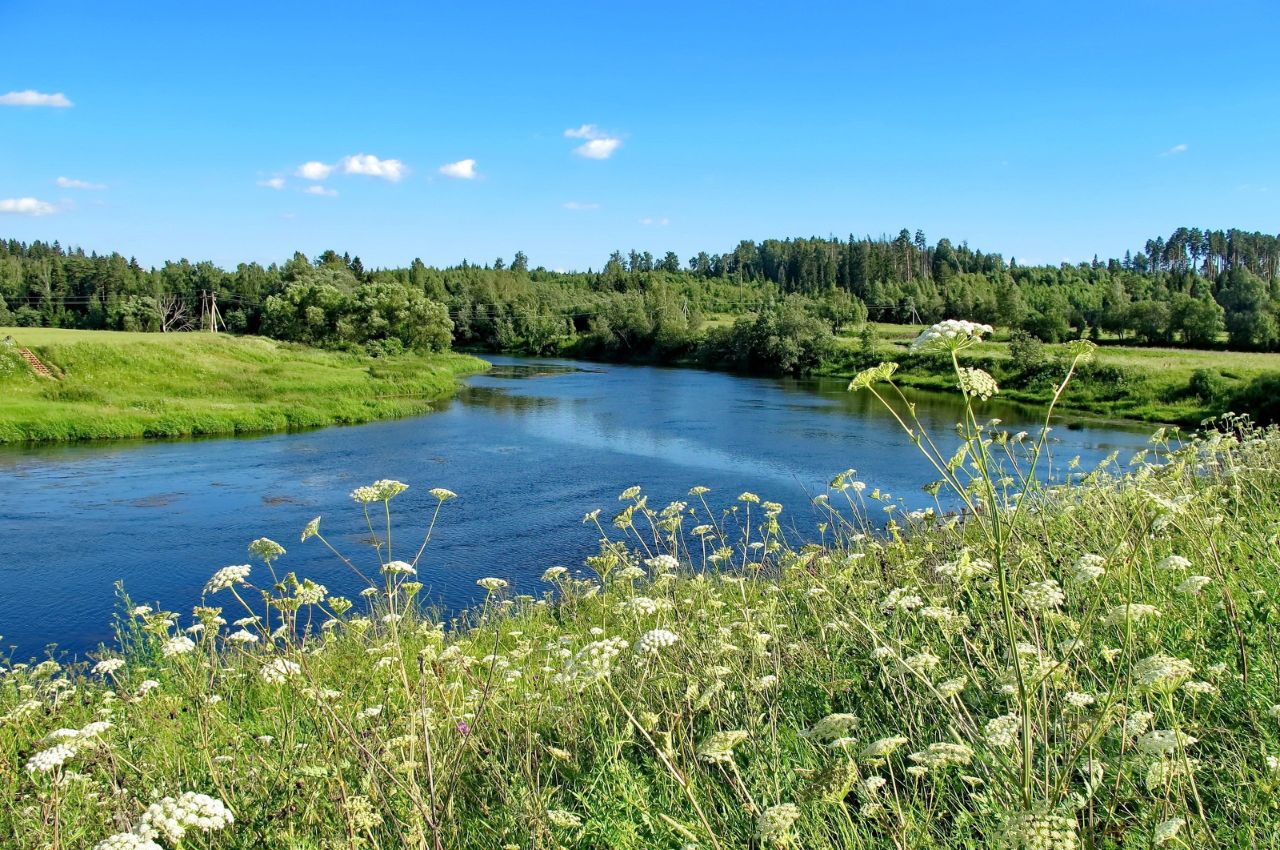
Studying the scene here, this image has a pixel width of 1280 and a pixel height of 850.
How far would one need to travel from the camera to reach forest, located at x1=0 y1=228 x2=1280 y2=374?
215ft

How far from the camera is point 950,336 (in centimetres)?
222

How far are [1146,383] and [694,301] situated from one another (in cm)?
8020

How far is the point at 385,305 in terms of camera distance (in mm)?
65125

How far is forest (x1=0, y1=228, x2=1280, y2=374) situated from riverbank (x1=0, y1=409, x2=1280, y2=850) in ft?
94.7

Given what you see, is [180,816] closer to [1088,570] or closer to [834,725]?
[834,725]

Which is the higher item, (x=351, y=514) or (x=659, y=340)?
(x=659, y=340)

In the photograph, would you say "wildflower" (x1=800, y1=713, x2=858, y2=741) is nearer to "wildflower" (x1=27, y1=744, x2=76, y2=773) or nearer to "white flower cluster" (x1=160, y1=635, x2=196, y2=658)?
"wildflower" (x1=27, y1=744, x2=76, y2=773)

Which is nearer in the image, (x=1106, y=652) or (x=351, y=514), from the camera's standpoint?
(x=1106, y=652)

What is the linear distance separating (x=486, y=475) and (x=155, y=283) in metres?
91.8

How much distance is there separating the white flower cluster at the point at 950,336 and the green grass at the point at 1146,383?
33663 mm

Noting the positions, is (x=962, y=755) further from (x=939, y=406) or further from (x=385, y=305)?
(x=385, y=305)

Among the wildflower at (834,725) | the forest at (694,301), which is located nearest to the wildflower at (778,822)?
the wildflower at (834,725)

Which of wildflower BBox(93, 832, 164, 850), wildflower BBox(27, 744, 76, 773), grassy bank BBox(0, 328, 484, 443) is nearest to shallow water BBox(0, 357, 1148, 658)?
grassy bank BBox(0, 328, 484, 443)

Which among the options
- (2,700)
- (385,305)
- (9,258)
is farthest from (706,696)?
(9,258)
